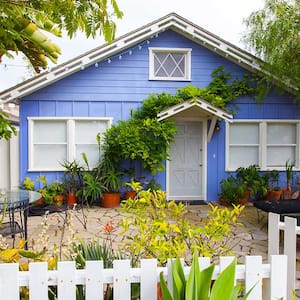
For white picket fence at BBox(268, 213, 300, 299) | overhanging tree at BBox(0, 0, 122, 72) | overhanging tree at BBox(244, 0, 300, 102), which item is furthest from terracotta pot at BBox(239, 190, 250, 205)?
overhanging tree at BBox(0, 0, 122, 72)

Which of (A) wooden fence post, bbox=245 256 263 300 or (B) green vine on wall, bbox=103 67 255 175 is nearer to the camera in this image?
(A) wooden fence post, bbox=245 256 263 300

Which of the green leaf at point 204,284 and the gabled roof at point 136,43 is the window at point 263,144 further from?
the green leaf at point 204,284

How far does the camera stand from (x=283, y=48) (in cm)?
877

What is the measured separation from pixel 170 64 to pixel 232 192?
438cm

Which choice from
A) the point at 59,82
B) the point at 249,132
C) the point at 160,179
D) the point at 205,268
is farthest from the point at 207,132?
the point at 205,268

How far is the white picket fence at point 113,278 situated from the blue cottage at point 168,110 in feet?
24.2

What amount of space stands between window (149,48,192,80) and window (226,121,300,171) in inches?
89.2

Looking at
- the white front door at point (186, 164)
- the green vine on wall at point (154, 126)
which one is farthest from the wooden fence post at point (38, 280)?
the white front door at point (186, 164)

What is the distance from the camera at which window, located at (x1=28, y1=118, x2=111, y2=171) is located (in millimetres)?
9922

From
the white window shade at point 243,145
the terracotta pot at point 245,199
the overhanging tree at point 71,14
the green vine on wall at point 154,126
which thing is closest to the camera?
the overhanging tree at point 71,14

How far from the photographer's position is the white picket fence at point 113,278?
1.95 meters

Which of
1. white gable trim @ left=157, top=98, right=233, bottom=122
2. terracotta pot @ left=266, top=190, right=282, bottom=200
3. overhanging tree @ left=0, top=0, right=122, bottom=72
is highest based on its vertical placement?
overhanging tree @ left=0, top=0, right=122, bottom=72

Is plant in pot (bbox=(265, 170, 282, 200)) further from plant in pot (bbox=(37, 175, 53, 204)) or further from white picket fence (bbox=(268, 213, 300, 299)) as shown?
white picket fence (bbox=(268, 213, 300, 299))

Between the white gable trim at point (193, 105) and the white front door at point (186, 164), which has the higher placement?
the white gable trim at point (193, 105)
